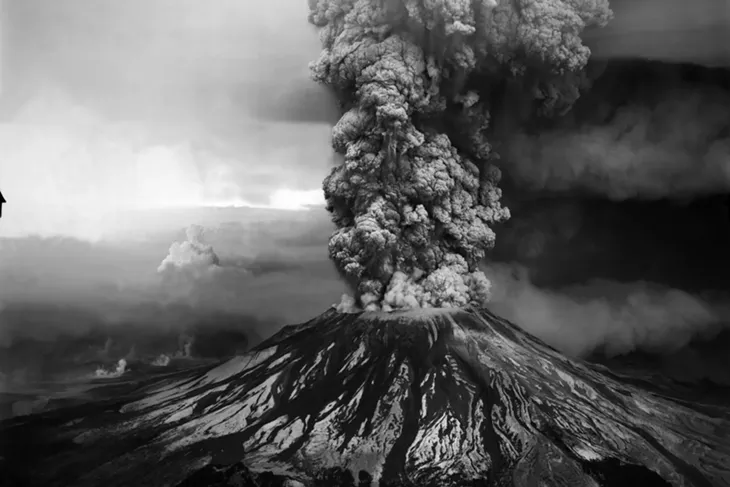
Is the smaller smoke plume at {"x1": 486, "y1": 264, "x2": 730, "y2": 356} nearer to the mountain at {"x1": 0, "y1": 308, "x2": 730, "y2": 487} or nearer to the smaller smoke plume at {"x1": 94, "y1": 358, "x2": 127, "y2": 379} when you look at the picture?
the mountain at {"x1": 0, "y1": 308, "x2": 730, "y2": 487}

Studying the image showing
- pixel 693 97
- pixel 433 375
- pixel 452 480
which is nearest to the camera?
pixel 452 480

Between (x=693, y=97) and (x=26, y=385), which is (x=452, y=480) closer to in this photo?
(x=26, y=385)

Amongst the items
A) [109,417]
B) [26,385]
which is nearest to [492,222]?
[109,417]

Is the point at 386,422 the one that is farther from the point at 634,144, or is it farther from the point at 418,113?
the point at 634,144

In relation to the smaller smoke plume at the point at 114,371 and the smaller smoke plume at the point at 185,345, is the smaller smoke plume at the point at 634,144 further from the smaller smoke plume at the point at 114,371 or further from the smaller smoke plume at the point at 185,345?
the smaller smoke plume at the point at 114,371

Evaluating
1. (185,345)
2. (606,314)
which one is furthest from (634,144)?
(185,345)

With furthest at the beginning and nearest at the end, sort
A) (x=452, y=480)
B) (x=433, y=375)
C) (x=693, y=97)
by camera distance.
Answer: (x=693, y=97), (x=433, y=375), (x=452, y=480)
